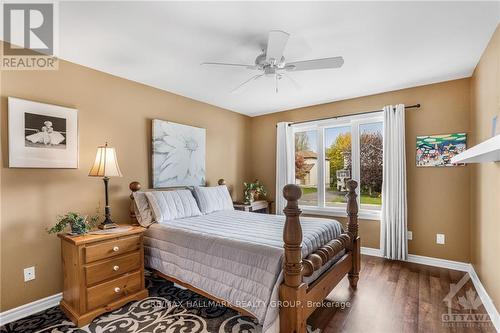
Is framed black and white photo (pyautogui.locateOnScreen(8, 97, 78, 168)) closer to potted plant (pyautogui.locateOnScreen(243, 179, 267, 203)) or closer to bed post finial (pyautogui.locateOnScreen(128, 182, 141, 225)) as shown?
bed post finial (pyautogui.locateOnScreen(128, 182, 141, 225))

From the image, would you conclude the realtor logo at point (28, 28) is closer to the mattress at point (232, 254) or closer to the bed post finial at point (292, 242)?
the mattress at point (232, 254)

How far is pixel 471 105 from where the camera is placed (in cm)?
319

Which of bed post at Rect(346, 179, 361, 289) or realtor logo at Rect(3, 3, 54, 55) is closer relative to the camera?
realtor logo at Rect(3, 3, 54, 55)

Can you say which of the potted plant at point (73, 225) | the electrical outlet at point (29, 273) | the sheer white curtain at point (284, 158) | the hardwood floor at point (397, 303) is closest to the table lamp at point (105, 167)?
the potted plant at point (73, 225)

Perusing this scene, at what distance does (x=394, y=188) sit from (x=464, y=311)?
1.61 meters

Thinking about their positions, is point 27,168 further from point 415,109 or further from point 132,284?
point 415,109

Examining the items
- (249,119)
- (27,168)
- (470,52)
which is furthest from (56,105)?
(470,52)

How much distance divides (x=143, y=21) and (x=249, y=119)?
3448 millimetres

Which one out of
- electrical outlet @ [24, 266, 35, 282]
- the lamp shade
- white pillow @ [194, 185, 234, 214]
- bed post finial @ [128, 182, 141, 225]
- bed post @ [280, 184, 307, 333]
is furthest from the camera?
white pillow @ [194, 185, 234, 214]

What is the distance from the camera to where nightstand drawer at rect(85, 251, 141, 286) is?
7.38 feet

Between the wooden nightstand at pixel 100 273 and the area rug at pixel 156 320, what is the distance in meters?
0.08

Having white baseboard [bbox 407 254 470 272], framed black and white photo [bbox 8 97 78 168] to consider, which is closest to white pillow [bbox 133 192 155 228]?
framed black and white photo [bbox 8 97 78 168]

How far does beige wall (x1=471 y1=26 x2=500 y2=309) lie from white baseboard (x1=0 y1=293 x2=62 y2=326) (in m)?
4.03

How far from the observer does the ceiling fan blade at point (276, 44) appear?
1.84m
